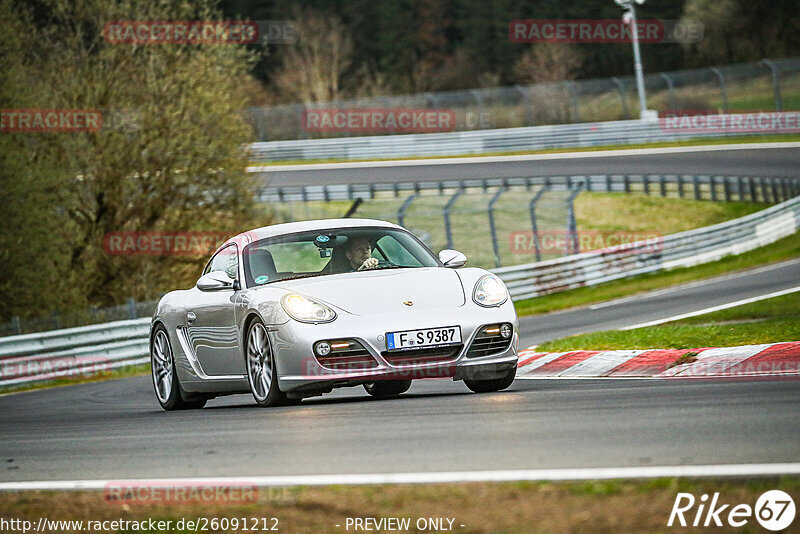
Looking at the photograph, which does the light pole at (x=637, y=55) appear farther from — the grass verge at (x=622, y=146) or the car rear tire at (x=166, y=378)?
the car rear tire at (x=166, y=378)

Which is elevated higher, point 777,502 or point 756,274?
point 777,502

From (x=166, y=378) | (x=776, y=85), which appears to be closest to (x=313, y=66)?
(x=776, y=85)

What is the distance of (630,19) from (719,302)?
30229 millimetres

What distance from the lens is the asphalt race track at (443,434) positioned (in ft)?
19.3

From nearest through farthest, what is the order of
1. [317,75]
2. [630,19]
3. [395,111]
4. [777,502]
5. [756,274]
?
[777,502] → [756,274] → [630,19] → [395,111] → [317,75]

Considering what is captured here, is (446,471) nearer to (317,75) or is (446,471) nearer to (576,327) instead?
(576,327)

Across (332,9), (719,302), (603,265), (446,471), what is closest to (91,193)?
(603,265)

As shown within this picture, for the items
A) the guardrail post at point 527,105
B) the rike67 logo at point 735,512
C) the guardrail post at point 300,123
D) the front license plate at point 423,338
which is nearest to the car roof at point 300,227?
the front license plate at point 423,338

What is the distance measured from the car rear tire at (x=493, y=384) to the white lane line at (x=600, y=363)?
1.79 meters

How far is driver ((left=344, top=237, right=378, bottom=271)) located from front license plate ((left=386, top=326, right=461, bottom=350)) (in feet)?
3.87

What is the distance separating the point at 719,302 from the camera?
20.5 m

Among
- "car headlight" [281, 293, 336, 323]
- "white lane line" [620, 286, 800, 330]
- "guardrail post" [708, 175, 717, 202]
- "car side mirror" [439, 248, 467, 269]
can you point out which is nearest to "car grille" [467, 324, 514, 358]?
"car side mirror" [439, 248, 467, 269]

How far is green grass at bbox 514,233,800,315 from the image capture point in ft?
87.4

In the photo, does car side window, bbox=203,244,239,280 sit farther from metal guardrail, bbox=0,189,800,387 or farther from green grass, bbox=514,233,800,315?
green grass, bbox=514,233,800,315
